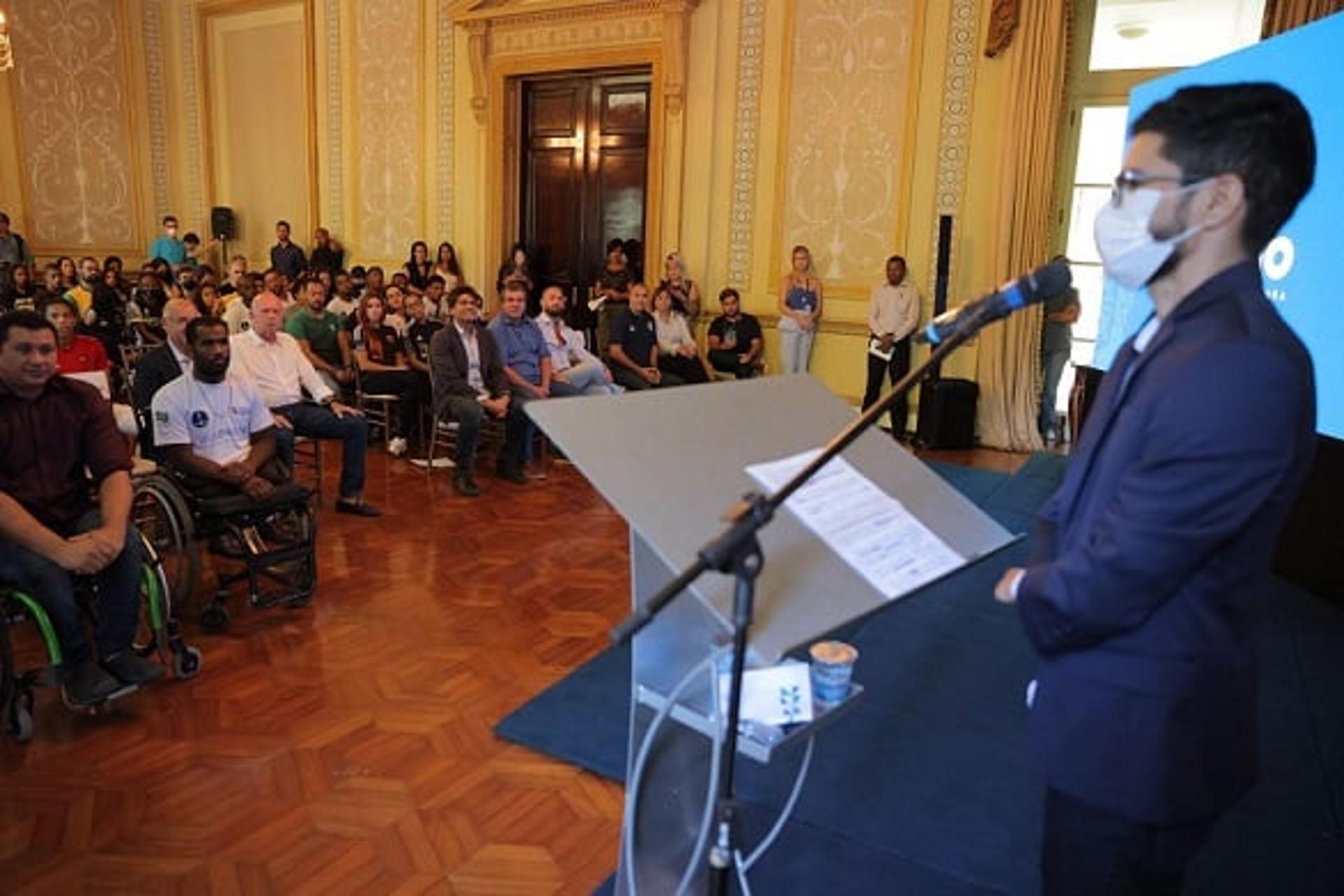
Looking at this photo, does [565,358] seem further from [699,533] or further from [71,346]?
[699,533]

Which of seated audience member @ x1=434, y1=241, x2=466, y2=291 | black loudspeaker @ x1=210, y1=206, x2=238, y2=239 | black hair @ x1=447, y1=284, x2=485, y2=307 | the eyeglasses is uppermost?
black loudspeaker @ x1=210, y1=206, x2=238, y2=239

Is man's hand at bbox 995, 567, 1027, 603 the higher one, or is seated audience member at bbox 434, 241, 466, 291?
seated audience member at bbox 434, 241, 466, 291

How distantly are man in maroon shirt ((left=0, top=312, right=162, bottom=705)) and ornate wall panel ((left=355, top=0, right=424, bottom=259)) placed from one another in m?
7.40

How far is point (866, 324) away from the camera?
7.55 metres

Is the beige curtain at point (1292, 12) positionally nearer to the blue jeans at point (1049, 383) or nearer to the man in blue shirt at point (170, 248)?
the blue jeans at point (1049, 383)

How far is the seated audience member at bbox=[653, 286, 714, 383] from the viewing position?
24.1ft

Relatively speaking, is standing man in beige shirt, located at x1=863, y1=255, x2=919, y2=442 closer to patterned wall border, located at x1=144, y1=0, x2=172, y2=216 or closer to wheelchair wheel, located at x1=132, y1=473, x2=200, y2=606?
wheelchair wheel, located at x1=132, y1=473, x2=200, y2=606

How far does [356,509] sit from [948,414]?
4.37 meters

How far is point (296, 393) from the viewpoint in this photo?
4.78 meters

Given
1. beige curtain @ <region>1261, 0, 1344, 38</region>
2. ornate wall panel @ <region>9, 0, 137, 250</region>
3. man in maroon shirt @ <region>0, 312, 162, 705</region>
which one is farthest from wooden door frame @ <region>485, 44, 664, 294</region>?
man in maroon shirt @ <region>0, 312, 162, 705</region>

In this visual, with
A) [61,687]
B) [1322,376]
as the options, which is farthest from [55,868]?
[1322,376]

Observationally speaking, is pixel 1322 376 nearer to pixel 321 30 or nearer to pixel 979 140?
pixel 979 140

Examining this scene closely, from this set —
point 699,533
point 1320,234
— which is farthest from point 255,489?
point 1320,234

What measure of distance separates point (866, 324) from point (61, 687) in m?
6.17
